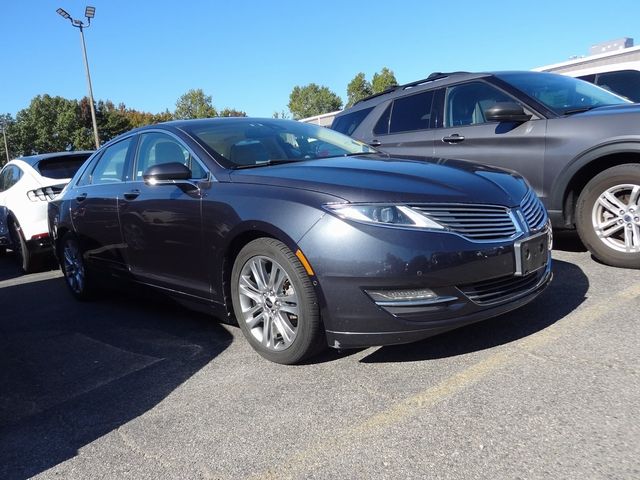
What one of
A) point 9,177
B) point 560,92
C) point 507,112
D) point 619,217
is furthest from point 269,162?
point 9,177

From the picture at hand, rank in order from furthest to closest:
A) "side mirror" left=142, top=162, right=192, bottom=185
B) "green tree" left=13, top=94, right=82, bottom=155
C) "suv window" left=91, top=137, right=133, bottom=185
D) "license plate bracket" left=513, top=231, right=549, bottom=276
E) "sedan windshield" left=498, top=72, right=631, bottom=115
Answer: "green tree" left=13, top=94, right=82, bottom=155 < "sedan windshield" left=498, top=72, right=631, bottom=115 < "suv window" left=91, top=137, right=133, bottom=185 < "side mirror" left=142, top=162, right=192, bottom=185 < "license plate bracket" left=513, top=231, right=549, bottom=276

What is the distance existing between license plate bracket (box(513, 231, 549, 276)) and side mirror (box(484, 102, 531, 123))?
1.81m

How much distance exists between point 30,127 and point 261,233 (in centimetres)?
8033

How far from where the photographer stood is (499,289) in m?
3.06

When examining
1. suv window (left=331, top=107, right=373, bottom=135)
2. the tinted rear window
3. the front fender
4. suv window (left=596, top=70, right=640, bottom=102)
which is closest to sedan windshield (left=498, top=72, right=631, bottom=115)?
the front fender

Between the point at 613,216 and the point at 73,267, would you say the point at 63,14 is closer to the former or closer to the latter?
the point at 73,267

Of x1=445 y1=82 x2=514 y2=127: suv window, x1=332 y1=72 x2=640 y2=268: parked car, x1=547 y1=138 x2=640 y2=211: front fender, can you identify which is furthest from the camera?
x1=445 y1=82 x2=514 y2=127: suv window

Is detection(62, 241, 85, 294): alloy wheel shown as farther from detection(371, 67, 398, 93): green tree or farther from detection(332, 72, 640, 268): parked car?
detection(371, 67, 398, 93): green tree

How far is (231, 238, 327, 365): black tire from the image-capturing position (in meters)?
3.03

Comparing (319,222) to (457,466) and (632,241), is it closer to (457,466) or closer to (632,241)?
(457,466)

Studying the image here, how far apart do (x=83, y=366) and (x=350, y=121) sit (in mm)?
4655

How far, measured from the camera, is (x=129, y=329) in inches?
Answer: 174

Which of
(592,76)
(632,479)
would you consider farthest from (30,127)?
(632,479)

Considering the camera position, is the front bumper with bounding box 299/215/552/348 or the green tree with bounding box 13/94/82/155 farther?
the green tree with bounding box 13/94/82/155
